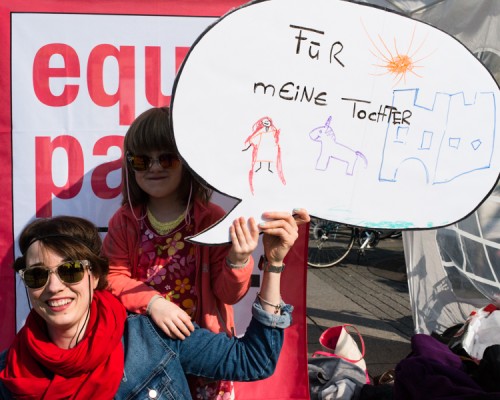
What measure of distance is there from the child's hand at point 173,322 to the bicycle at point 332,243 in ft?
16.5

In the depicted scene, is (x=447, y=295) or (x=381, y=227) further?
(x=447, y=295)

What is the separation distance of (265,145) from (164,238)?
44 cm

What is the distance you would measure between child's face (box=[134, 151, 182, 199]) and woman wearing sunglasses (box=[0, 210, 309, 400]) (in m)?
0.29

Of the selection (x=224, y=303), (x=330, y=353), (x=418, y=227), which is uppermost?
(x=418, y=227)

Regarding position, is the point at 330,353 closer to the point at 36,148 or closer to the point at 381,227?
the point at 381,227

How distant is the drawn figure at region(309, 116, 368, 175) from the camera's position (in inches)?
65.0

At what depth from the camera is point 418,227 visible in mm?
1742

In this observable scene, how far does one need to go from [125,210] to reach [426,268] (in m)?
1.72

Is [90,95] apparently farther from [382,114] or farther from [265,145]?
[382,114]

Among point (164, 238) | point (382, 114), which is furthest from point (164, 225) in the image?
point (382, 114)

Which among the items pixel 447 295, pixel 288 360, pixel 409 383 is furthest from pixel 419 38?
pixel 447 295

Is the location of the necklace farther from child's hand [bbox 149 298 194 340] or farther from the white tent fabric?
the white tent fabric

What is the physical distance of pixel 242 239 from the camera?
4.77 feet

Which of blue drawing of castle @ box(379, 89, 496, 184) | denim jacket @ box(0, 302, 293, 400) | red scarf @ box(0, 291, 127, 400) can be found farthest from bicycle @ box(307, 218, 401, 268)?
red scarf @ box(0, 291, 127, 400)
